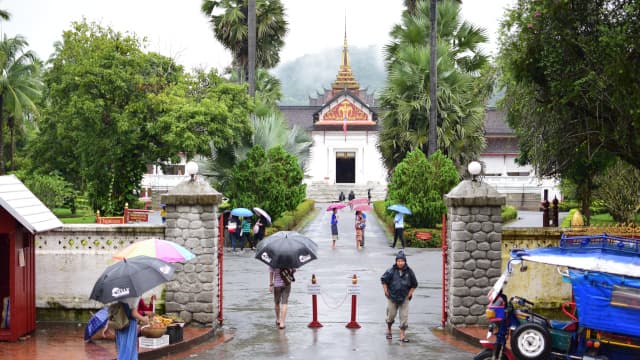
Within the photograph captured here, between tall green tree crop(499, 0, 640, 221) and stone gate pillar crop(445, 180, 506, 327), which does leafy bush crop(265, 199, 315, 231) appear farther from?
stone gate pillar crop(445, 180, 506, 327)

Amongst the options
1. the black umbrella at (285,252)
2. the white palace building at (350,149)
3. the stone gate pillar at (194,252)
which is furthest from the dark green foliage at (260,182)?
the white palace building at (350,149)

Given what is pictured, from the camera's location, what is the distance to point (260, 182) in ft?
100

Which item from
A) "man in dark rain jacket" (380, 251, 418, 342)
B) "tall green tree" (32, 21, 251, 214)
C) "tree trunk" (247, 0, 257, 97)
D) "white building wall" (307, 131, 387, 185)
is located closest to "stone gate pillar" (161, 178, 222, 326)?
"man in dark rain jacket" (380, 251, 418, 342)

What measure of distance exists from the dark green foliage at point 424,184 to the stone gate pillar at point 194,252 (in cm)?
1754

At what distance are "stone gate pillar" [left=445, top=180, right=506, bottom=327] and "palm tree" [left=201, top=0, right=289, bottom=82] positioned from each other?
29.5m

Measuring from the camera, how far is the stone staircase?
235ft

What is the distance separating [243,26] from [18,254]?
30832 mm

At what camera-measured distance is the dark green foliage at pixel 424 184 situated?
31.8 metres

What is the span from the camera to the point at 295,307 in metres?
17.8

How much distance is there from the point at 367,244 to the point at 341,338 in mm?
17778

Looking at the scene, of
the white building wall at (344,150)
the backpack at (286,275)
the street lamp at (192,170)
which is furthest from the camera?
the white building wall at (344,150)

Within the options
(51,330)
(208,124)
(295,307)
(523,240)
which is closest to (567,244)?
(523,240)

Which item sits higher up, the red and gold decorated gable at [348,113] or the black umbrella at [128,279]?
the red and gold decorated gable at [348,113]

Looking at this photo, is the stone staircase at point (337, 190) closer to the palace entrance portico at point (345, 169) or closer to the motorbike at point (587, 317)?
the palace entrance portico at point (345, 169)
